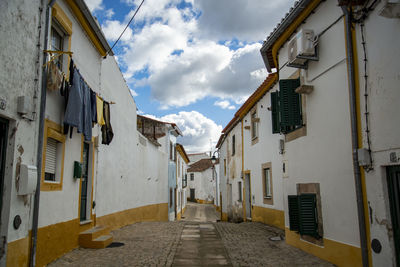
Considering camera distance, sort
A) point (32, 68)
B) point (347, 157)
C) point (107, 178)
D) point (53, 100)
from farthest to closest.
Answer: point (107, 178)
point (53, 100)
point (347, 157)
point (32, 68)

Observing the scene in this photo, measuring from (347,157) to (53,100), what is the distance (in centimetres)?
551

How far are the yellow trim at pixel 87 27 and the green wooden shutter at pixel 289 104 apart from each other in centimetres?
489

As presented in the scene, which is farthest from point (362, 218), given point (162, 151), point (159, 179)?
point (162, 151)

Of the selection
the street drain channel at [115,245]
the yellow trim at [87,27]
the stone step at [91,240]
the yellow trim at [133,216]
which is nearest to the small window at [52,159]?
the stone step at [91,240]

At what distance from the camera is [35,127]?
549cm

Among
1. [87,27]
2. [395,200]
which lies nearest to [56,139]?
[87,27]

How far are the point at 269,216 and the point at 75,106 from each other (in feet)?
27.6

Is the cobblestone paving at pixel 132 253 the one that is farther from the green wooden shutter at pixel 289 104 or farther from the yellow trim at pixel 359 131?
the green wooden shutter at pixel 289 104

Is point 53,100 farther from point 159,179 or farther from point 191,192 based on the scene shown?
point 191,192

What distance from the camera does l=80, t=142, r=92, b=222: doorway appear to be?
8.74 metres

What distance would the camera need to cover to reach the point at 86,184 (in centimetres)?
896

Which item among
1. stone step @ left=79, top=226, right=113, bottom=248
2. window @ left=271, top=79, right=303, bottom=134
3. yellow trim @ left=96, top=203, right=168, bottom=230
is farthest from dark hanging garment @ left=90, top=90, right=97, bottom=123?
A: window @ left=271, top=79, right=303, bottom=134

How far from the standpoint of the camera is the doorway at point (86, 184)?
344 inches

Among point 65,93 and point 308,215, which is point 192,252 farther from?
point 65,93
